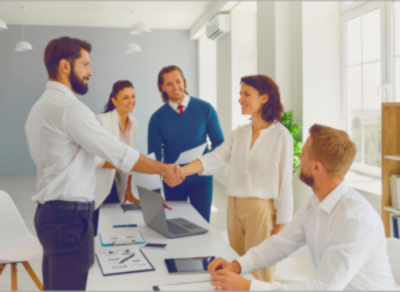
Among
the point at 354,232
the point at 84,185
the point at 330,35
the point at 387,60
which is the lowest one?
the point at 354,232

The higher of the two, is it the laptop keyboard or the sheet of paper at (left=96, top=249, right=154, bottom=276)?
the laptop keyboard

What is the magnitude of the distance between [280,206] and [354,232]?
0.82 m

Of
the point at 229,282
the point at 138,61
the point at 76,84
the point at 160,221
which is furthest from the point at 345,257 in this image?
the point at 138,61

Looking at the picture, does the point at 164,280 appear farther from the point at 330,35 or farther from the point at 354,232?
the point at 330,35

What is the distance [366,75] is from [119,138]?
9.01 ft

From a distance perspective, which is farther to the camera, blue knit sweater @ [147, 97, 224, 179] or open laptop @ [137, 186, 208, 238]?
blue knit sweater @ [147, 97, 224, 179]

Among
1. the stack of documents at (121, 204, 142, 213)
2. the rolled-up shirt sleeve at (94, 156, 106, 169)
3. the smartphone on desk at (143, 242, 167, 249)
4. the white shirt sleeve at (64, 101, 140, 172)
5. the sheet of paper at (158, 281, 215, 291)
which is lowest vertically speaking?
the sheet of paper at (158, 281, 215, 291)

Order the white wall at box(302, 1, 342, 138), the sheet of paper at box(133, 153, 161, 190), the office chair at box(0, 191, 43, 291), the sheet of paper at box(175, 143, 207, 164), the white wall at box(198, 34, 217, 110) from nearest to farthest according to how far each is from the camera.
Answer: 1. the sheet of paper at box(133, 153, 161, 190)
2. the office chair at box(0, 191, 43, 291)
3. the sheet of paper at box(175, 143, 207, 164)
4. the white wall at box(302, 1, 342, 138)
5. the white wall at box(198, 34, 217, 110)

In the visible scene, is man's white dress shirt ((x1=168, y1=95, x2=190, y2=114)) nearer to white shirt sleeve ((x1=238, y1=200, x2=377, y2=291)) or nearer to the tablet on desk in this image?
the tablet on desk

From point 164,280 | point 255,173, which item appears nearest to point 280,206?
point 255,173

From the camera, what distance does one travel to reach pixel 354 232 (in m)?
1.15

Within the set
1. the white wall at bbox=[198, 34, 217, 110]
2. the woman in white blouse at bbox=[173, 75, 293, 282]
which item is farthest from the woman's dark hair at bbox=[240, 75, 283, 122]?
the white wall at bbox=[198, 34, 217, 110]

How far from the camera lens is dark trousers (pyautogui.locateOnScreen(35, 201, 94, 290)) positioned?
1.54 meters

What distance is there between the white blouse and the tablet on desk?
58cm
